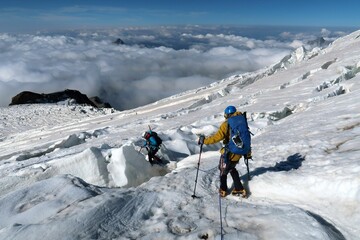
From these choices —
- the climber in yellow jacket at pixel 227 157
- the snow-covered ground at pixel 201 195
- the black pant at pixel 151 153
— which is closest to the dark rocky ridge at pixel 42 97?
the black pant at pixel 151 153

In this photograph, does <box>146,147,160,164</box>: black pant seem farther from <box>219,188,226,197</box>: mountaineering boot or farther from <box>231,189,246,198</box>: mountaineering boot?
<box>231,189,246,198</box>: mountaineering boot

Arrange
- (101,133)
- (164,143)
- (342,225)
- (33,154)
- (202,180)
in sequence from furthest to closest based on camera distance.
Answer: (101,133)
(33,154)
(164,143)
(202,180)
(342,225)

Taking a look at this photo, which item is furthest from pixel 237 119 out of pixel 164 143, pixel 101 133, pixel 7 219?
pixel 101 133

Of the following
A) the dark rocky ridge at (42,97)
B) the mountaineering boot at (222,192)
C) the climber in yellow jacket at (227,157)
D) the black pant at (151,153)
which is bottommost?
the dark rocky ridge at (42,97)

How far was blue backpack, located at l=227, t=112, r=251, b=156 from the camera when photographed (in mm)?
7074

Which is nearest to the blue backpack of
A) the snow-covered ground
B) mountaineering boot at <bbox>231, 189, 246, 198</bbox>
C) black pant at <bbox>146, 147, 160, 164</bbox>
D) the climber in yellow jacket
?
the climber in yellow jacket

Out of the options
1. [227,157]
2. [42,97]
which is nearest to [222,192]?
[227,157]

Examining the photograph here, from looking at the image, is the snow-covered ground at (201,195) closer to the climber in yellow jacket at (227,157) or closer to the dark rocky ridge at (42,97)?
the climber in yellow jacket at (227,157)

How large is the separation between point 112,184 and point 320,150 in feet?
17.8

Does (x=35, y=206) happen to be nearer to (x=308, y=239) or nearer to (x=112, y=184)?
(x=112, y=184)

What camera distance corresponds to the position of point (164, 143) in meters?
12.5

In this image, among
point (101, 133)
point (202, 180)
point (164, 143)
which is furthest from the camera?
point (101, 133)

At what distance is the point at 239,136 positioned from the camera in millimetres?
7074

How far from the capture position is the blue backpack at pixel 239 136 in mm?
7074
